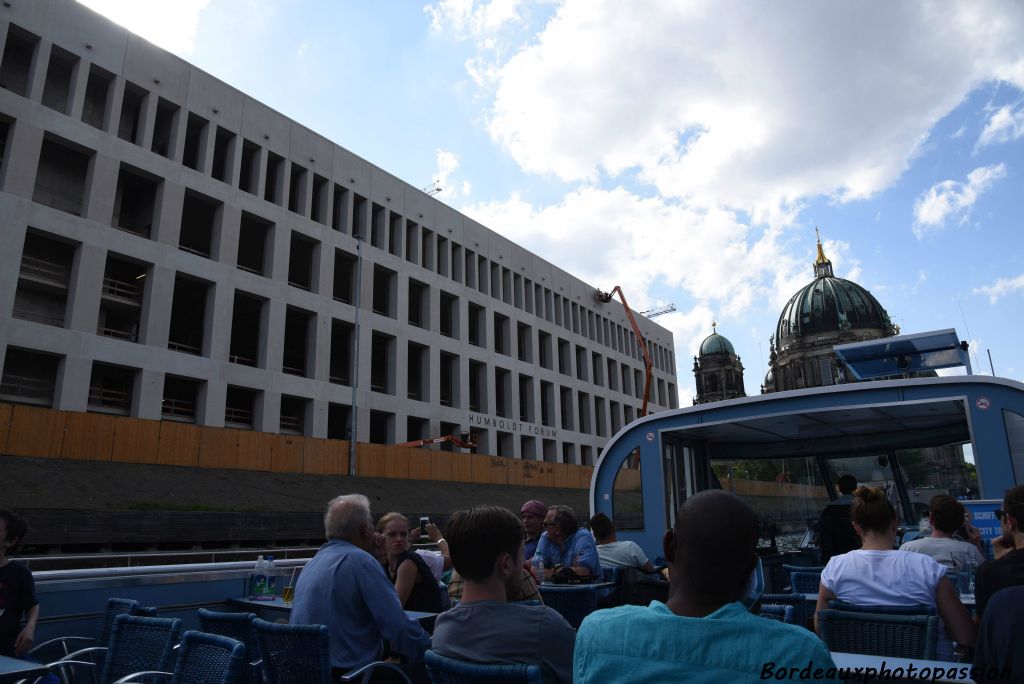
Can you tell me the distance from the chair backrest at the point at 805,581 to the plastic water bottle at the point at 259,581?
5121 mm

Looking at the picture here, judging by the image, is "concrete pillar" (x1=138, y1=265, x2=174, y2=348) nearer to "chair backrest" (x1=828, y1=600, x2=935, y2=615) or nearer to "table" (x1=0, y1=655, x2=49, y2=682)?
"table" (x1=0, y1=655, x2=49, y2=682)

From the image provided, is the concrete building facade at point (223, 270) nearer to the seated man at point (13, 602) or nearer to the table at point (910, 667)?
the seated man at point (13, 602)

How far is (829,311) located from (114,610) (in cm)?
11387

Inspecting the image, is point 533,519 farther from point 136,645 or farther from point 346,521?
point 136,645

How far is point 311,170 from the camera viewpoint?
36.1 metres

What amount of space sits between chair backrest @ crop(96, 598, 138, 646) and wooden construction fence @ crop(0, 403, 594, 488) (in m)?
21.0

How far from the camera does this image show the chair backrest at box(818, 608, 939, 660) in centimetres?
349

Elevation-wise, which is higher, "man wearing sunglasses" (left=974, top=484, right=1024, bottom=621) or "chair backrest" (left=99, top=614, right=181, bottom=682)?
"man wearing sunglasses" (left=974, top=484, right=1024, bottom=621)

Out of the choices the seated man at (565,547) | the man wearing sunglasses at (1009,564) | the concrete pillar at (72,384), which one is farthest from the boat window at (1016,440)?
the concrete pillar at (72,384)

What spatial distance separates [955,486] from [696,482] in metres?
3.91

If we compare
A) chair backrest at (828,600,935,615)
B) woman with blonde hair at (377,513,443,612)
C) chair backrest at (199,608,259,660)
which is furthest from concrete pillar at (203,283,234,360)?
chair backrest at (828,600,935,615)

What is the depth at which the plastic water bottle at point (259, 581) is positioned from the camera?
272 inches

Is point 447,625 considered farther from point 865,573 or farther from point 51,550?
point 51,550

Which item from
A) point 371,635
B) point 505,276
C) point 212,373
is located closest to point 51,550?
point 212,373
